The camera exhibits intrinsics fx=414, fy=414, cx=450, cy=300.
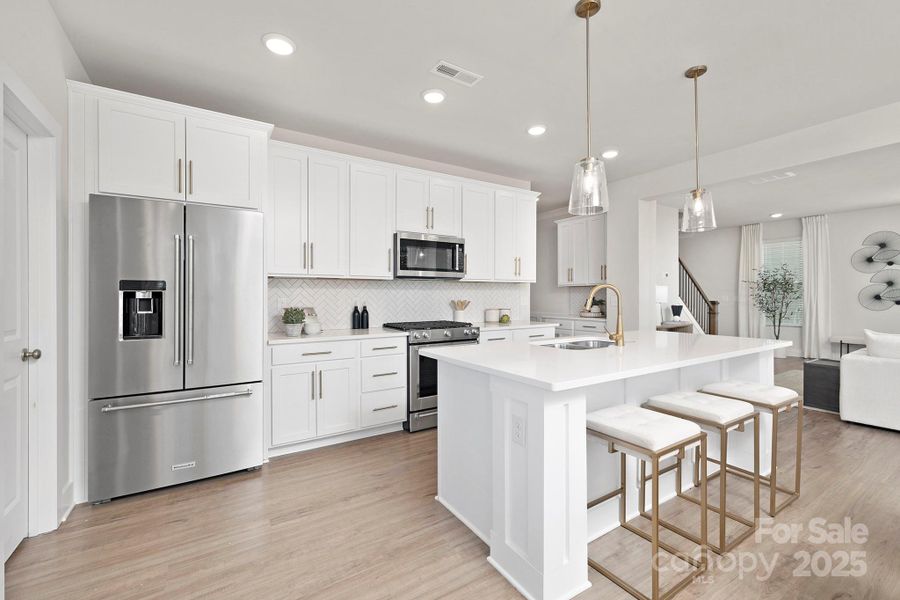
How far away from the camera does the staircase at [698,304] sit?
7.98 metres

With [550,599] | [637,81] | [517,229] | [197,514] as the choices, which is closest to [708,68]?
[637,81]

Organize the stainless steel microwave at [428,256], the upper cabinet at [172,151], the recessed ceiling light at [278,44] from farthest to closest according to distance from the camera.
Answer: the stainless steel microwave at [428,256]
the upper cabinet at [172,151]
the recessed ceiling light at [278,44]

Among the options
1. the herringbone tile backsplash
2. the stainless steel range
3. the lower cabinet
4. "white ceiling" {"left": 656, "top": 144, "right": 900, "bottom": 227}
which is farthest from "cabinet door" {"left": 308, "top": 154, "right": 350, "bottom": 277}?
"white ceiling" {"left": 656, "top": 144, "right": 900, "bottom": 227}

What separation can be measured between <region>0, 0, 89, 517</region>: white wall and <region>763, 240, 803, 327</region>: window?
10.1m

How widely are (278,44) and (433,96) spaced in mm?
1087

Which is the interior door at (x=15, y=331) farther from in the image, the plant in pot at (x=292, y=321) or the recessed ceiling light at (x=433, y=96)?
the recessed ceiling light at (x=433, y=96)

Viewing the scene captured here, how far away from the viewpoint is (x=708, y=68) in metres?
2.66

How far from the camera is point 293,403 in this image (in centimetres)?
316

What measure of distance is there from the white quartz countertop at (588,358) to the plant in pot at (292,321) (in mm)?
1614

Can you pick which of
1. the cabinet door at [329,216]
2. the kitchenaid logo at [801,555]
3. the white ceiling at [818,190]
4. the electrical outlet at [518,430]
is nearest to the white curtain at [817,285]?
the white ceiling at [818,190]

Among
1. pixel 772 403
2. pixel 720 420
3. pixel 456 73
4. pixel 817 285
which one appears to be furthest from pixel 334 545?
pixel 817 285

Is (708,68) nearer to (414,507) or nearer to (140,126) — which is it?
(414,507)

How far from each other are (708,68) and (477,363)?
8.12ft

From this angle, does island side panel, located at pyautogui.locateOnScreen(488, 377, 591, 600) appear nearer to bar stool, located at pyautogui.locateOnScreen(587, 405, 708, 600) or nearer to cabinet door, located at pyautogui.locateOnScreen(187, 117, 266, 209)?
bar stool, located at pyautogui.locateOnScreen(587, 405, 708, 600)
